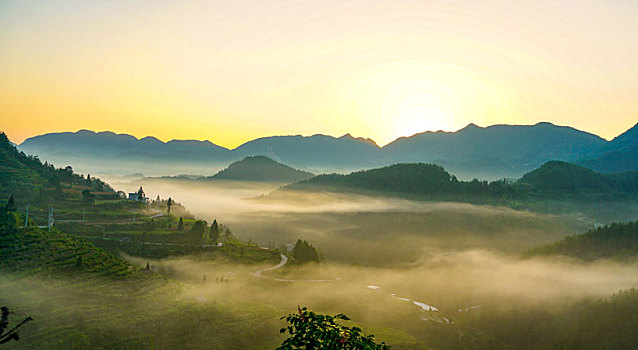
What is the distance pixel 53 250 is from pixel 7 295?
2996 cm

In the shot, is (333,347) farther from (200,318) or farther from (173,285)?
(173,285)

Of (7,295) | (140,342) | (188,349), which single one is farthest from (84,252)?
(188,349)

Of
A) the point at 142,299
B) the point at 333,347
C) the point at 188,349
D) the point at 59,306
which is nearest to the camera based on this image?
the point at 333,347

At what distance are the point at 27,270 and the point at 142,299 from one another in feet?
141

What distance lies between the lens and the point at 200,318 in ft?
595

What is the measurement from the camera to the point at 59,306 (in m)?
147

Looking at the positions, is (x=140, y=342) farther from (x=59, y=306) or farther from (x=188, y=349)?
(x=59, y=306)

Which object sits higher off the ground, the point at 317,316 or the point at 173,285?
the point at 317,316

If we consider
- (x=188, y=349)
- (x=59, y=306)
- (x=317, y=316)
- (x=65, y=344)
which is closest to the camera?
(x=317, y=316)

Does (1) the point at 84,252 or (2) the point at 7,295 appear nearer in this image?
(2) the point at 7,295

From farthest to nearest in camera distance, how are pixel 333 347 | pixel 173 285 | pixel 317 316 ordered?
pixel 173 285, pixel 317 316, pixel 333 347

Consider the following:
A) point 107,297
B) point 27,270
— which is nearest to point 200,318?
point 107,297

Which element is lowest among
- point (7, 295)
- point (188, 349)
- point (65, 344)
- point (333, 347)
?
point (188, 349)

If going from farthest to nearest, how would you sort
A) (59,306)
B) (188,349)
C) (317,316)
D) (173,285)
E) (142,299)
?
(173,285) → (142,299) → (188,349) → (59,306) → (317,316)
